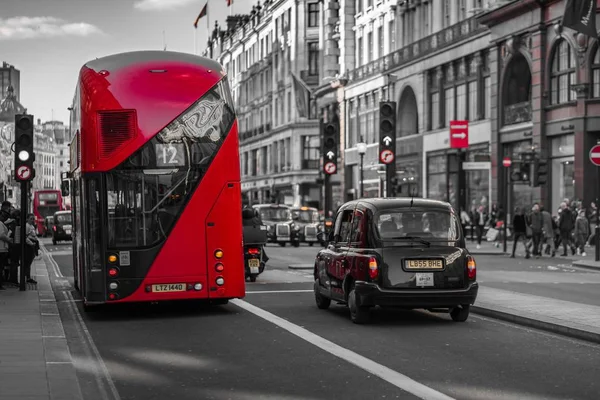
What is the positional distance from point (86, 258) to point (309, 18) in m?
76.6

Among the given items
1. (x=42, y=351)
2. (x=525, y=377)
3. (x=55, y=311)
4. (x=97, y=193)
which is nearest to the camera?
(x=525, y=377)

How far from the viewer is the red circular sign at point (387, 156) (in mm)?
26812

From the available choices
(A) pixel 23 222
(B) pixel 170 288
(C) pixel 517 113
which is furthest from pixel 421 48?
(B) pixel 170 288

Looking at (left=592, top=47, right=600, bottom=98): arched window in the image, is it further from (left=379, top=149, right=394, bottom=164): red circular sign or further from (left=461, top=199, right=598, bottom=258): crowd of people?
(left=379, top=149, right=394, bottom=164): red circular sign

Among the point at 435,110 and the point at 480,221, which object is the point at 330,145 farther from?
the point at 435,110

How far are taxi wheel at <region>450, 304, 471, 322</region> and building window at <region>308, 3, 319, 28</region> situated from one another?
7642cm

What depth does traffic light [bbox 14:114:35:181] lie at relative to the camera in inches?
848

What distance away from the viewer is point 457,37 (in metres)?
54.7

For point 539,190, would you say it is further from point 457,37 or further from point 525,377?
point 525,377

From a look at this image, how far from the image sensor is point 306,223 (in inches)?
2046

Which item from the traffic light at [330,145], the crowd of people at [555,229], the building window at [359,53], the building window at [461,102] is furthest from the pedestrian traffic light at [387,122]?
the building window at [359,53]

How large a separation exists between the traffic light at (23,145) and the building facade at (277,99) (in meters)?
57.6

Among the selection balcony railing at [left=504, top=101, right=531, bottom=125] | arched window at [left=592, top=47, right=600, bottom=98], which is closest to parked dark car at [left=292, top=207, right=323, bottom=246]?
balcony railing at [left=504, top=101, right=531, bottom=125]

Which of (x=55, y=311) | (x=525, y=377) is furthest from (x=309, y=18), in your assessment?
(x=525, y=377)
